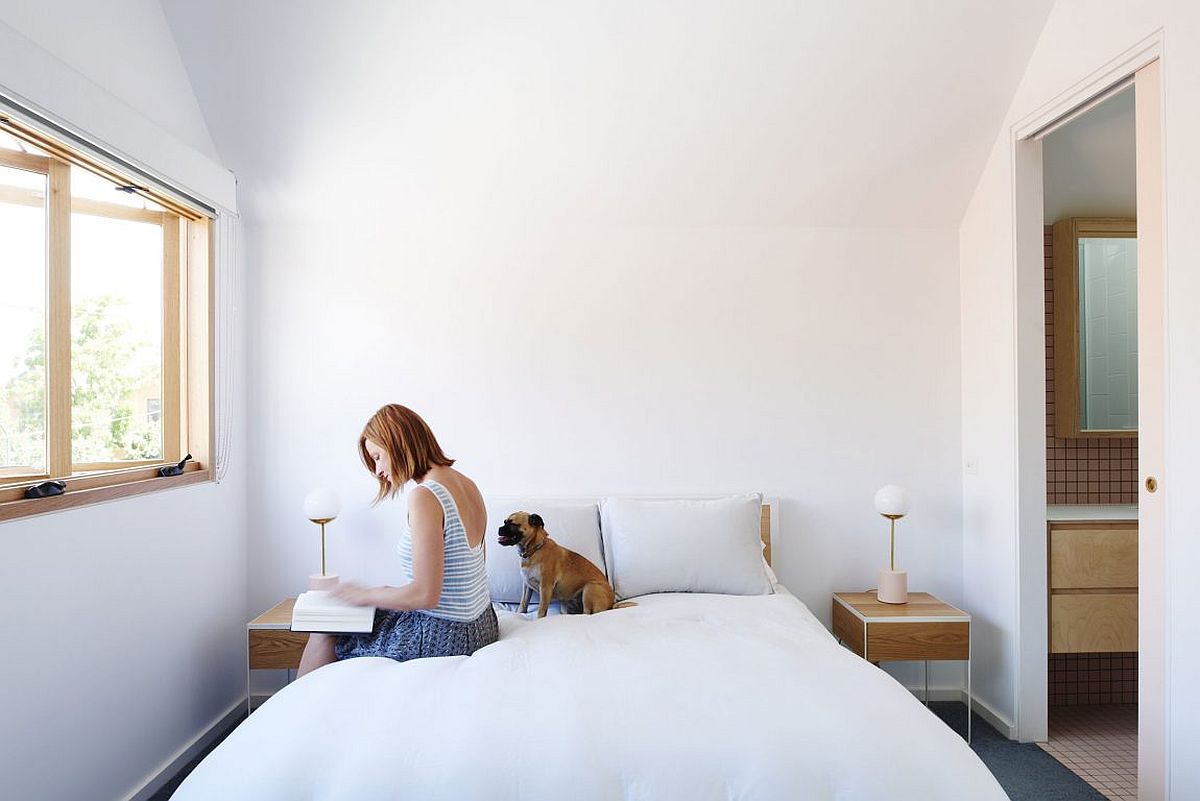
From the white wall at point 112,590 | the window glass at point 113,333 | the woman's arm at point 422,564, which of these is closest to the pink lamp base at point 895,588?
the woman's arm at point 422,564

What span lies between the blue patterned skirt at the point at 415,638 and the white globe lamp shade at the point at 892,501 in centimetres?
180

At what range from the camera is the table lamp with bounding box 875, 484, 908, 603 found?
132 inches

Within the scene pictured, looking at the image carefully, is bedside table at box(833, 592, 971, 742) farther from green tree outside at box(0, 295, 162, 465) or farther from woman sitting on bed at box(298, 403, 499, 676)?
green tree outside at box(0, 295, 162, 465)

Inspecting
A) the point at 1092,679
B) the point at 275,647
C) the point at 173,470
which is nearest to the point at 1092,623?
the point at 1092,679

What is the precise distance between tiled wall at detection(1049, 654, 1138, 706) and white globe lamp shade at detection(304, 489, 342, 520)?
10.6ft

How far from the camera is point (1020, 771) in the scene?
9.41 feet

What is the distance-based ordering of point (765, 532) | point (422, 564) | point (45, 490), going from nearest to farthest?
point (45, 490), point (422, 564), point (765, 532)

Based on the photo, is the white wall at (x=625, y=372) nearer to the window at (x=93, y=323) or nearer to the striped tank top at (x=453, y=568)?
the window at (x=93, y=323)

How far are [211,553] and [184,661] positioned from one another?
0.43 meters

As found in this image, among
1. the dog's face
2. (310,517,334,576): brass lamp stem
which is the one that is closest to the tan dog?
the dog's face

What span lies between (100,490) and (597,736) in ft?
5.66

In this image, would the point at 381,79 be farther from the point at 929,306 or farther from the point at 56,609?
the point at 929,306

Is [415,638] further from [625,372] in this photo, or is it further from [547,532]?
[625,372]

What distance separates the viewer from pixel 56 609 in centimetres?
222
